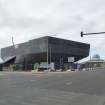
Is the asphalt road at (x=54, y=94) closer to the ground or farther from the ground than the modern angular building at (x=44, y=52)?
closer to the ground

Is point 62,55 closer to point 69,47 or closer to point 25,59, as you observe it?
point 69,47

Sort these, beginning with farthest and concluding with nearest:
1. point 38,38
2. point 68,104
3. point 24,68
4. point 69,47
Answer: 1. point 69,47
2. point 38,38
3. point 24,68
4. point 68,104

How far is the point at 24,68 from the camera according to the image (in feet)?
285

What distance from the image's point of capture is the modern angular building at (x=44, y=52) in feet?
294

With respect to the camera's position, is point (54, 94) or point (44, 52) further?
point (44, 52)

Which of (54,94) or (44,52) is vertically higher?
(44,52)

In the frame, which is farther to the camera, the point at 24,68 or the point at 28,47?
the point at 28,47

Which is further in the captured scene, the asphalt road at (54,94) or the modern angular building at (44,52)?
the modern angular building at (44,52)

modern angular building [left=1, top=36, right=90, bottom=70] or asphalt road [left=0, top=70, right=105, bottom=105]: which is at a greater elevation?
modern angular building [left=1, top=36, right=90, bottom=70]

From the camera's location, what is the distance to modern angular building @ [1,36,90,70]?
89.5 m

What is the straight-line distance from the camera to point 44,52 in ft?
293

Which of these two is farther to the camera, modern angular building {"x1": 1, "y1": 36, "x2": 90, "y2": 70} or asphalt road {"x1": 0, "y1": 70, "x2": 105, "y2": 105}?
modern angular building {"x1": 1, "y1": 36, "x2": 90, "y2": 70}

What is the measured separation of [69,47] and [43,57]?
45.8 ft

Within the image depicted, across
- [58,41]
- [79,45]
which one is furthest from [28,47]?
[79,45]
